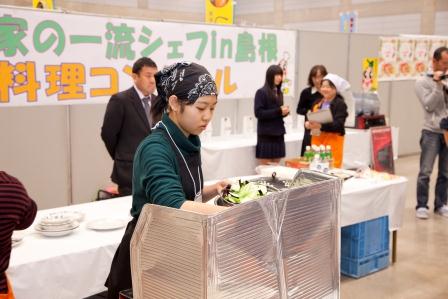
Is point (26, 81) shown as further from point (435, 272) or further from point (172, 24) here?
point (435, 272)

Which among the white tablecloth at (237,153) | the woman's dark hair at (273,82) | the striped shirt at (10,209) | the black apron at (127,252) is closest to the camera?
the striped shirt at (10,209)

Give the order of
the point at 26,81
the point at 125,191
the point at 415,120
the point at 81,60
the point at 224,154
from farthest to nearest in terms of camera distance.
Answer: the point at 415,120
the point at 224,154
the point at 81,60
the point at 26,81
the point at 125,191

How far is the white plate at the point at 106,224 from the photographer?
2.31 meters

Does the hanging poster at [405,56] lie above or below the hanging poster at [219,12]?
below

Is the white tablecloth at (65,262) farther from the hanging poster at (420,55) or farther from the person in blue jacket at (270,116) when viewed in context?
the hanging poster at (420,55)

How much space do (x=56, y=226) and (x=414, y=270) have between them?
8.51 feet

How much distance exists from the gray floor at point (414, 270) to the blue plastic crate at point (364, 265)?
1.6 inches

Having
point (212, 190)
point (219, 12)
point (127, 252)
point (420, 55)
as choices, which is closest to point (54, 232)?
point (127, 252)

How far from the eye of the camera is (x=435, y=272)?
11.4 ft

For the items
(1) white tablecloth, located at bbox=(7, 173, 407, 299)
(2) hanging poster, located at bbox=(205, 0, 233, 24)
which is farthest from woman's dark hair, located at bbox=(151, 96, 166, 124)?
(2) hanging poster, located at bbox=(205, 0, 233, 24)

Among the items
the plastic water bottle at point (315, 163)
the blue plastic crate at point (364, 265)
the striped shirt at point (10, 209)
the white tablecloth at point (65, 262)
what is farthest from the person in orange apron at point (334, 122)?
the striped shirt at point (10, 209)

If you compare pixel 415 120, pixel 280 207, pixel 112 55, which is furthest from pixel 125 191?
pixel 415 120

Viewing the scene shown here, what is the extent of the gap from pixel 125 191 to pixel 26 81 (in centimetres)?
129

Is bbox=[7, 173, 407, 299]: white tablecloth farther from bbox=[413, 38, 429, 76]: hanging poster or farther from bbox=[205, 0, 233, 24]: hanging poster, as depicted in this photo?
bbox=[413, 38, 429, 76]: hanging poster
